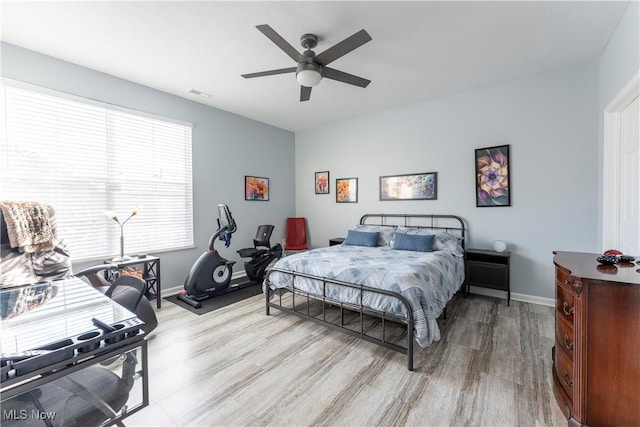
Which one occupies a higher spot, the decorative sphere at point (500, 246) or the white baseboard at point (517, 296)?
the decorative sphere at point (500, 246)

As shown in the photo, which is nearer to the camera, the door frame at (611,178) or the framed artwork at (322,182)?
the door frame at (611,178)

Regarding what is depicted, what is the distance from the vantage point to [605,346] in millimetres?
1446

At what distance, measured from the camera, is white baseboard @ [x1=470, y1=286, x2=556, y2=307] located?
3.48 m

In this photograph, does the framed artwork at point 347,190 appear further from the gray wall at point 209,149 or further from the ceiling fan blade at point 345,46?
the ceiling fan blade at point 345,46

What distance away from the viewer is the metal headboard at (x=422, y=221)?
412 centimetres

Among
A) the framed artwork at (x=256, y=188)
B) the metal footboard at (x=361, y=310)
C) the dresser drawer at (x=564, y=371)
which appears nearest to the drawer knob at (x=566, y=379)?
the dresser drawer at (x=564, y=371)

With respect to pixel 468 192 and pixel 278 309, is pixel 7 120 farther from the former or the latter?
pixel 468 192

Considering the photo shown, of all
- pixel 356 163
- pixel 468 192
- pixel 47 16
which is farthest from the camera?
pixel 356 163

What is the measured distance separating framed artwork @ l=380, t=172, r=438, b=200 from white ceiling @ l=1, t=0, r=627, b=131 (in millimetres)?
1388

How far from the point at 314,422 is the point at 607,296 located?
1.85 meters

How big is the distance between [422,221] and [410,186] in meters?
0.64

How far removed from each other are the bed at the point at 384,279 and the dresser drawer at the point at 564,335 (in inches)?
31.3

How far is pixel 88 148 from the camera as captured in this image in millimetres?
3324

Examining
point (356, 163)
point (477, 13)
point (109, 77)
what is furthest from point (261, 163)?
point (477, 13)
